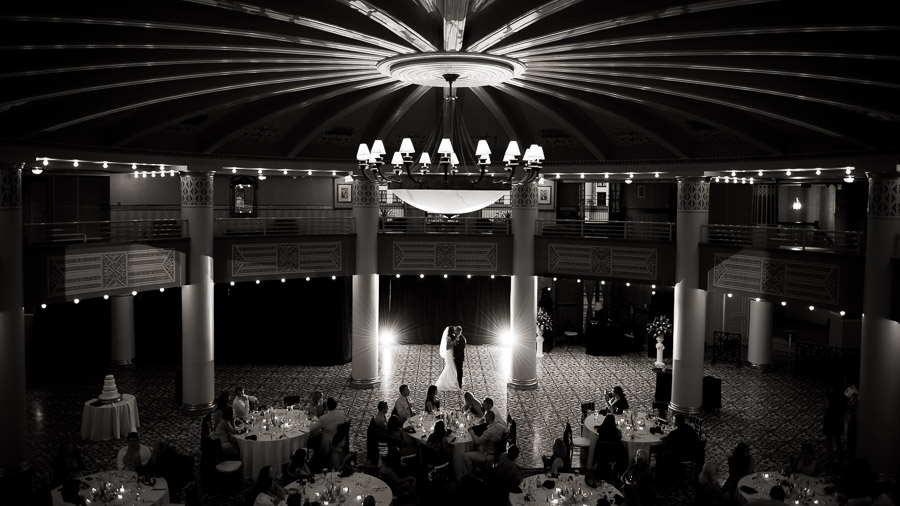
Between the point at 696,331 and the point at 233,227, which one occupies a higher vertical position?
the point at 233,227

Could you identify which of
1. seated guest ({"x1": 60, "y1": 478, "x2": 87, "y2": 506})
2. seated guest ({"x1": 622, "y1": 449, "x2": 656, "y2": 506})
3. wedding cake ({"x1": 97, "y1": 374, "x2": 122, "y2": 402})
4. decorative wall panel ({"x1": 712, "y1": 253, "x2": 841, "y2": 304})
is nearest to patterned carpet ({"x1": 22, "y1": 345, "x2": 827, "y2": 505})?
wedding cake ({"x1": 97, "y1": 374, "x2": 122, "y2": 402})

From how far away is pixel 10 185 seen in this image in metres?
12.1

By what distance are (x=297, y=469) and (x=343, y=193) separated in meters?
12.8

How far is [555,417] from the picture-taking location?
51.2 feet

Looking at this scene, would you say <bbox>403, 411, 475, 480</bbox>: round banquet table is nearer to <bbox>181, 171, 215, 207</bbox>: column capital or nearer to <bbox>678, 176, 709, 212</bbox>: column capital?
<bbox>181, 171, 215, 207</bbox>: column capital

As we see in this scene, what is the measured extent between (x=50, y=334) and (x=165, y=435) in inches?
321

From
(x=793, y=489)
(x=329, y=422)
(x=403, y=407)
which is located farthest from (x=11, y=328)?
(x=793, y=489)

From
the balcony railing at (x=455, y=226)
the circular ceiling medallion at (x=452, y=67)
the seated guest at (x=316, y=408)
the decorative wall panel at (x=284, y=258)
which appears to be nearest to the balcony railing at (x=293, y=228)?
the decorative wall panel at (x=284, y=258)

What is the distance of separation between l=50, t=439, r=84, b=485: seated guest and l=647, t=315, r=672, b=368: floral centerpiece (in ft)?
49.7

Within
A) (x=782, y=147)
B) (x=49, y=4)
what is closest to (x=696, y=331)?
(x=782, y=147)

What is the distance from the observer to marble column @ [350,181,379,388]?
18047mm

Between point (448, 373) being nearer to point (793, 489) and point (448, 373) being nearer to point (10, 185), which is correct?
point (793, 489)

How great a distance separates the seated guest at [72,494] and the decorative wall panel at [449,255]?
34.2 ft

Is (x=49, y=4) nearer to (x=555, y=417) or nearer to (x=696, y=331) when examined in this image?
(x=555, y=417)
